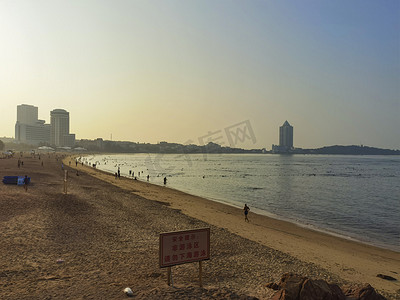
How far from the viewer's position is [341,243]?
2109 centimetres

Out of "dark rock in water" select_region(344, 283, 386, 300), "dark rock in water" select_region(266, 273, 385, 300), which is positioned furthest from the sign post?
"dark rock in water" select_region(344, 283, 386, 300)

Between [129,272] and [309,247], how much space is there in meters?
11.9

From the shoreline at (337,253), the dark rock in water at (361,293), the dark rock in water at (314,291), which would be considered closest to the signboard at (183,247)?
the dark rock in water at (314,291)

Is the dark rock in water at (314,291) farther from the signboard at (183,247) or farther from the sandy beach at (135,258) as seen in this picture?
the signboard at (183,247)

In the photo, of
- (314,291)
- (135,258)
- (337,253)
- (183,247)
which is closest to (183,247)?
(183,247)

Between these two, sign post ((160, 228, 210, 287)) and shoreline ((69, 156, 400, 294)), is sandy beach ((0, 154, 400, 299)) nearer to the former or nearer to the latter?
shoreline ((69, 156, 400, 294))

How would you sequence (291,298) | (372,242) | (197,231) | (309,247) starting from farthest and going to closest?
(372,242), (309,247), (197,231), (291,298)

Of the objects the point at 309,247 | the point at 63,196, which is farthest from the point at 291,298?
the point at 63,196

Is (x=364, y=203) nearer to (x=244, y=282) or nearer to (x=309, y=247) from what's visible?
(x=309, y=247)

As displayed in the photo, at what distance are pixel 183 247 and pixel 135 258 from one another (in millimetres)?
4691

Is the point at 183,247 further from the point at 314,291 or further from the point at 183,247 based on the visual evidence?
the point at 314,291

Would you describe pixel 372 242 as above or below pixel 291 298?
below

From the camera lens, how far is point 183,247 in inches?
337

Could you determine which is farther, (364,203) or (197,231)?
(364,203)
